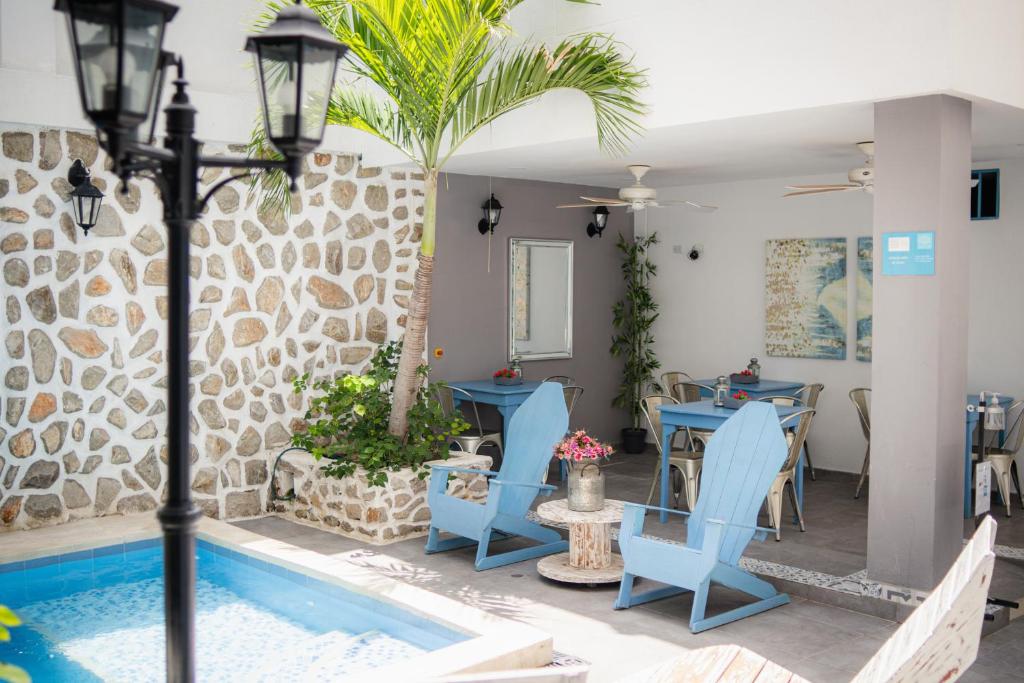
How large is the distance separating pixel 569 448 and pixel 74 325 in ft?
10.9

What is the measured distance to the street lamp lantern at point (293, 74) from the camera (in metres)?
2.35

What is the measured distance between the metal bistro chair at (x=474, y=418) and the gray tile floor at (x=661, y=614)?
127cm

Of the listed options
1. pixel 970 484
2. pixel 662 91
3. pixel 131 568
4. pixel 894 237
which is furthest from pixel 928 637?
pixel 970 484

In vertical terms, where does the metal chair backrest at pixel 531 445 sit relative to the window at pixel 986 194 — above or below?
below

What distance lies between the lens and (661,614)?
5086 mm

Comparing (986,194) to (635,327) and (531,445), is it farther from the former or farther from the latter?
(531,445)

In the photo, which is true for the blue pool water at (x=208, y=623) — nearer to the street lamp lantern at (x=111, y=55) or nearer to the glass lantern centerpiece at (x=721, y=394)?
the street lamp lantern at (x=111, y=55)

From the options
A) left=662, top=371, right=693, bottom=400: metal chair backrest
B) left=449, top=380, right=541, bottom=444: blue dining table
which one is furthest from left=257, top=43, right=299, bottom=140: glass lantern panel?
left=662, top=371, right=693, bottom=400: metal chair backrest

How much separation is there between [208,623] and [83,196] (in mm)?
2892

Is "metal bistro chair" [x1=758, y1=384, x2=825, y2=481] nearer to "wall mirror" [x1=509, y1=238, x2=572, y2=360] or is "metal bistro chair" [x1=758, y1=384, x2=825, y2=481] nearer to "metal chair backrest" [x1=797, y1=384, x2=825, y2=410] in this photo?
"metal chair backrest" [x1=797, y1=384, x2=825, y2=410]

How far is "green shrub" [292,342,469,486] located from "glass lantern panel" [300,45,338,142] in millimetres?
4183

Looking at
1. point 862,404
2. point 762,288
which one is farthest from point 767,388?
point 762,288

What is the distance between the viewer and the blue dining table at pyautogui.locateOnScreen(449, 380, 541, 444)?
7895 millimetres

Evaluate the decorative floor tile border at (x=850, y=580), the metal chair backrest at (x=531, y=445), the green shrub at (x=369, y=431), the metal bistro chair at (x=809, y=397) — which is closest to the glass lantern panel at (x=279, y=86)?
the metal chair backrest at (x=531, y=445)
